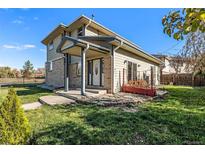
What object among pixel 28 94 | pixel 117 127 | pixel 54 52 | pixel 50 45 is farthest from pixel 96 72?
pixel 50 45

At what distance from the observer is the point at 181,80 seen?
2114cm

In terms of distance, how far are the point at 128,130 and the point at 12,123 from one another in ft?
8.14

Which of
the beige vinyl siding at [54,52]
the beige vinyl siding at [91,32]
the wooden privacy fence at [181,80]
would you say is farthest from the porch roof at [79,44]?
the wooden privacy fence at [181,80]

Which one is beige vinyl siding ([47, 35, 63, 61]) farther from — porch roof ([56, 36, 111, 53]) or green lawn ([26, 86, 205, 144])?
green lawn ([26, 86, 205, 144])

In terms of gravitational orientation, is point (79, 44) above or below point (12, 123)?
above

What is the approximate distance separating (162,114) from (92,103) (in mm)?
2767

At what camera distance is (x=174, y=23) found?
2377 mm

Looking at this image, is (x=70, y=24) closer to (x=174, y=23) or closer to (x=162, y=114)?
(x=162, y=114)

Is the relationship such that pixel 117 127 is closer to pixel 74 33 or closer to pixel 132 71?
pixel 132 71

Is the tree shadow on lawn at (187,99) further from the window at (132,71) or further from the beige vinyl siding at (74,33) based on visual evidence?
the beige vinyl siding at (74,33)

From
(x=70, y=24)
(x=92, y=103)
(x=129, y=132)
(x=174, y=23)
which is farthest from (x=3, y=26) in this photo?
(x=174, y=23)

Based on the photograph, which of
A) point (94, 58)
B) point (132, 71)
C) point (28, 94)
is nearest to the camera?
point (28, 94)

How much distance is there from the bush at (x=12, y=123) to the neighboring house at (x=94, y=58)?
5505 millimetres

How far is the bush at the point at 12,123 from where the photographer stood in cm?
288
